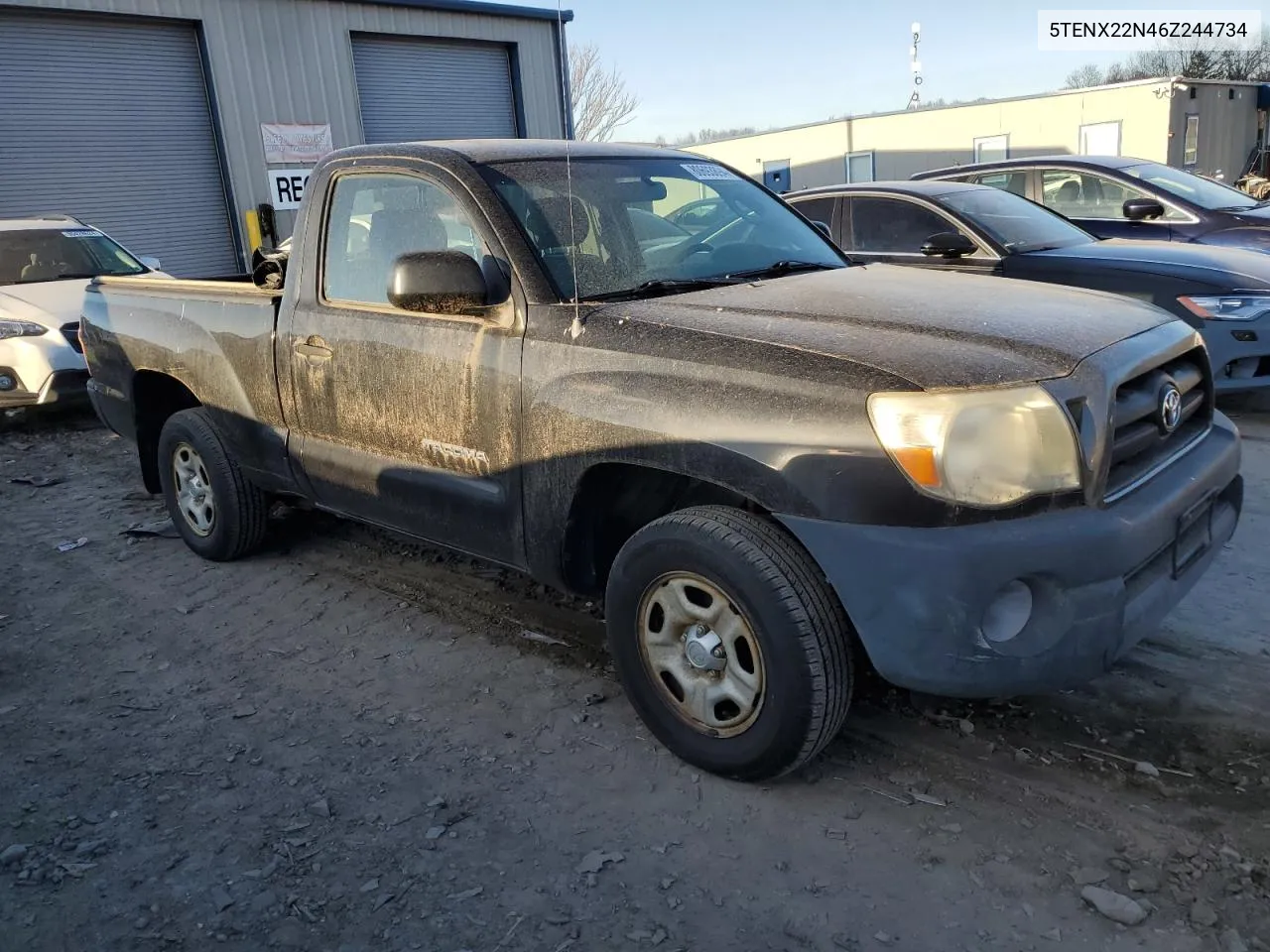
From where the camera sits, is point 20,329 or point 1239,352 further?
point 20,329

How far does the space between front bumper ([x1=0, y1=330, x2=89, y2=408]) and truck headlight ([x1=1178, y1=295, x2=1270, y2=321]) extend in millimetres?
8279

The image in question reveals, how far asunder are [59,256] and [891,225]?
25.6 feet

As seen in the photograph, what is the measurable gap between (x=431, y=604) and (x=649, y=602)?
5.50ft

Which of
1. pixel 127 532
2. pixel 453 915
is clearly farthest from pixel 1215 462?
pixel 127 532

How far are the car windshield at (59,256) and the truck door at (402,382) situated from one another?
21.9 feet

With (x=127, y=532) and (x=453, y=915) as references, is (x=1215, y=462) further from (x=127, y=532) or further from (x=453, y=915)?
(x=127, y=532)

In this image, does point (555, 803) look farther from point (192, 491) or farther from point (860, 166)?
point (860, 166)

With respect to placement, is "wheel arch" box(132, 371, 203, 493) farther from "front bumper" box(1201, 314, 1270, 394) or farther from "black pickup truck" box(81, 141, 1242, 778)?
"front bumper" box(1201, 314, 1270, 394)

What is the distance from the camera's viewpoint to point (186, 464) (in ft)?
16.4

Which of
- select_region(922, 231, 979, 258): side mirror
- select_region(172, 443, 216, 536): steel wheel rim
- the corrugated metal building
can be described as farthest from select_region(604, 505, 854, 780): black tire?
the corrugated metal building

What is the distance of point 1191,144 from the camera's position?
22.7m

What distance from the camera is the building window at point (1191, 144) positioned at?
22406 mm

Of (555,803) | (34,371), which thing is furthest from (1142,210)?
(34,371)

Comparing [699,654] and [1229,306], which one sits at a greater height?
[1229,306]
